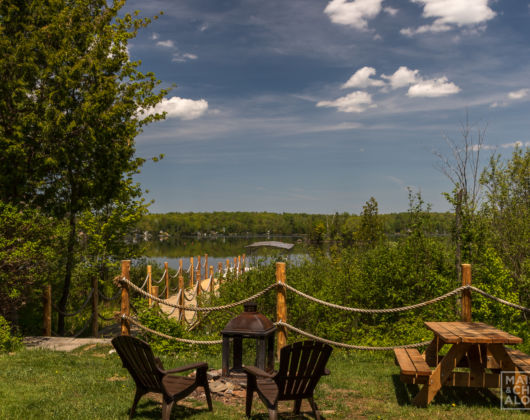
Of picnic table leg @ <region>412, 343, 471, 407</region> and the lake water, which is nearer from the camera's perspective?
picnic table leg @ <region>412, 343, 471, 407</region>

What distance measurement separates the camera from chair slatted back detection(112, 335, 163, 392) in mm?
4586

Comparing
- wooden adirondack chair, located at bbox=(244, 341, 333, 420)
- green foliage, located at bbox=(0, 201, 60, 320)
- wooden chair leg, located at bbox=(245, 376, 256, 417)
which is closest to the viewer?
wooden adirondack chair, located at bbox=(244, 341, 333, 420)

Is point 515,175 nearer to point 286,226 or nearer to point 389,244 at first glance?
point 389,244

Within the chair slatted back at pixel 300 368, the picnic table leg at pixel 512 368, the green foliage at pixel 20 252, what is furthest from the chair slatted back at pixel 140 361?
the green foliage at pixel 20 252

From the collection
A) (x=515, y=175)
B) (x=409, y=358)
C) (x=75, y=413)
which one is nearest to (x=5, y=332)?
(x=75, y=413)

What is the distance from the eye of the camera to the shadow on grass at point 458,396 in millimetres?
5387

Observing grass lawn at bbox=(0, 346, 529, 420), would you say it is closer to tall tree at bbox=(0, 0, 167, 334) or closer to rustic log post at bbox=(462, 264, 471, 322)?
rustic log post at bbox=(462, 264, 471, 322)

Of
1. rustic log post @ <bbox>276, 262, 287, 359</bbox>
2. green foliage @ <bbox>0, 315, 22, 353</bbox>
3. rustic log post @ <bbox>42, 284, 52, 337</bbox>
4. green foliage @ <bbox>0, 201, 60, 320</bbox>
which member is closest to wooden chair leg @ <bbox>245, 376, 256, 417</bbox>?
rustic log post @ <bbox>276, 262, 287, 359</bbox>

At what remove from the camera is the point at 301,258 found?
36.5 feet

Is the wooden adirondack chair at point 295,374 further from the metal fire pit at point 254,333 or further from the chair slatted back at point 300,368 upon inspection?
the metal fire pit at point 254,333

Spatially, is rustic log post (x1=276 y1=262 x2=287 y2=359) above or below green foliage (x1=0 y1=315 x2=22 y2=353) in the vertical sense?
above
